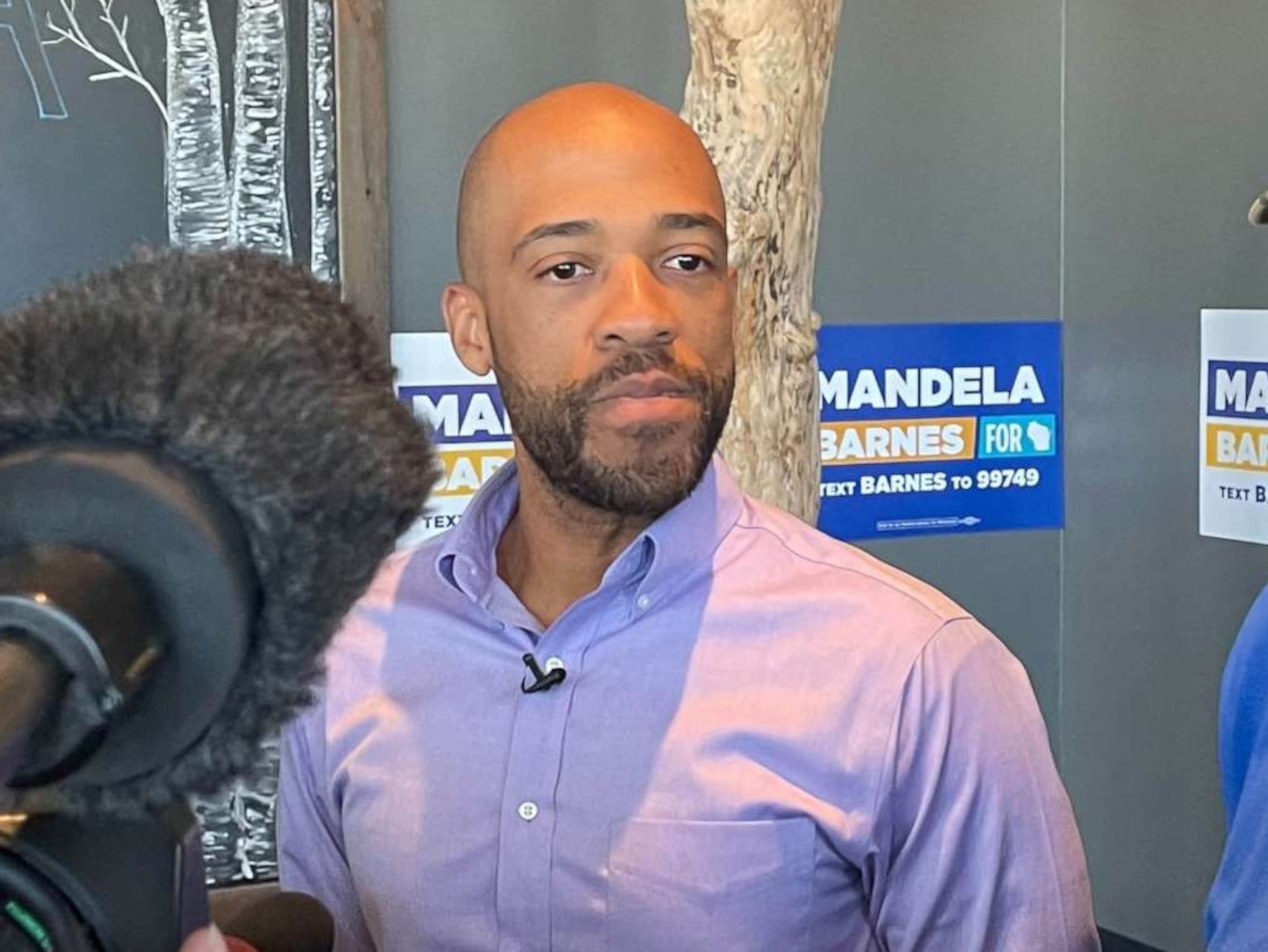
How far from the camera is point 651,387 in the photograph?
128cm

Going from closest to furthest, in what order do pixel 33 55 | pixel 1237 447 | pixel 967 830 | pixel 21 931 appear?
pixel 21 931 → pixel 967 830 → pixel 33 55 → pixel 1237 447

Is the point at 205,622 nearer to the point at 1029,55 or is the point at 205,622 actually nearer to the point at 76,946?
the point at 76,946

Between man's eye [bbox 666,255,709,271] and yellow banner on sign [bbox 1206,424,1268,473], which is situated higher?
man's eye [bbox 666,255,709,271]

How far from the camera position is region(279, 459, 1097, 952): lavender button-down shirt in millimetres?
1213

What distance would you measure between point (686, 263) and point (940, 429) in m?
2.01

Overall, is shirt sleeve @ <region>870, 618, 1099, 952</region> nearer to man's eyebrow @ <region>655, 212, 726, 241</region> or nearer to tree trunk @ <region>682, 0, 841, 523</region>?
man's eyebrow @ <region>655, 212, 726, 241</region>

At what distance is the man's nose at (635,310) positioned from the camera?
1.27m

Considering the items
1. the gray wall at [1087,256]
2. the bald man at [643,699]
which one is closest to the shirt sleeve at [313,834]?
the bald man at [643,699]

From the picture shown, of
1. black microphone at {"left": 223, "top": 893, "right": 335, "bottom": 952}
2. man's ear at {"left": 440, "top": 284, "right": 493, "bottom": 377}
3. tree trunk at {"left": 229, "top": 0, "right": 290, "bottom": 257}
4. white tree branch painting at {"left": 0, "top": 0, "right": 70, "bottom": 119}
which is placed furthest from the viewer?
tree trunk at {"left": 229, "top": 0, "right": 290, "bottom": 257}

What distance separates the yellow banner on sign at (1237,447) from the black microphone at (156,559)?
265cm

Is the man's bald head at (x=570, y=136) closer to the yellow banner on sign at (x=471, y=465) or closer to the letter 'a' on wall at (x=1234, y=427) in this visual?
the yellow banner on sign at (x=471, y=465)

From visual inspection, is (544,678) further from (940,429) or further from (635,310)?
(940,429)

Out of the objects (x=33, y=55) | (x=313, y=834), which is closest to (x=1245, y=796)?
(x=313, y=834)

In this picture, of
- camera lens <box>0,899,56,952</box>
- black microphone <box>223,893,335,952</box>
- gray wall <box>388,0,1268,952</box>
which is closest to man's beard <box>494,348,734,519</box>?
black microphone <box>223,893,335,952</box>
